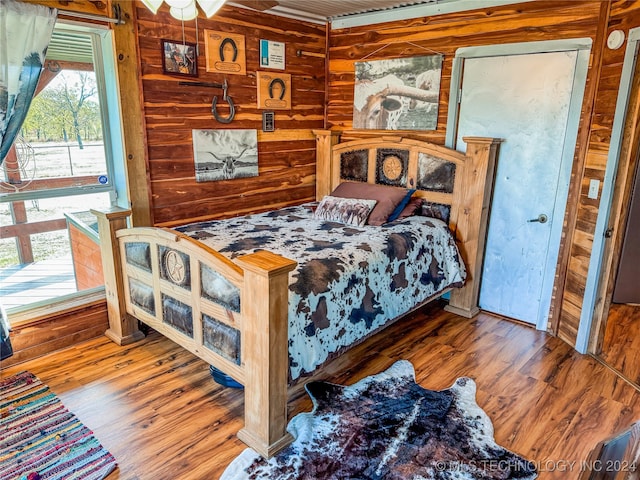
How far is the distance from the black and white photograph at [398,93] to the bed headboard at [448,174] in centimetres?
18

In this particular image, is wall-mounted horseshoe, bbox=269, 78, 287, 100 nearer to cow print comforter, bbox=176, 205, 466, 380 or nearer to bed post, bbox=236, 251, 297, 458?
cow print comforter, bbox=176, 205, 466, 380

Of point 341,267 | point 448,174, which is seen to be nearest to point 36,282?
point 341,267

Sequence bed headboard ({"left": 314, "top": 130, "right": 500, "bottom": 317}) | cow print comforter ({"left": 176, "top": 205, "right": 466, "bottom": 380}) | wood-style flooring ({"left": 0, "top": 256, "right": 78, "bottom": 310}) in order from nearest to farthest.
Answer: cow print comforter ({"left": 176, "top": 205, "right": 466, "bottom": 380}), wood-style flooring ({"left": 0, "top": 256, "right": 78, "bottom": 310}), bed headboard ({"left": 314, "top": 130, "right": 500, "bottom": 317})

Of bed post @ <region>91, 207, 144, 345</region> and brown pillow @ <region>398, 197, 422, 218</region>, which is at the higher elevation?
brown pillow @ <region>398, 197, 422, 218</region>

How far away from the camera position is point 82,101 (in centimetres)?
288

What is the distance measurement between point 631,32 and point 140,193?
3282 mm

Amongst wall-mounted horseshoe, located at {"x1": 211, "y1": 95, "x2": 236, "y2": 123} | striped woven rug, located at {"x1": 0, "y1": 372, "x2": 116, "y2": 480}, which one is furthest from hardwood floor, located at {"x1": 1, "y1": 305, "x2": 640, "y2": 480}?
wall-mounted horseshoe, located at {"x1": 211, "y1": 95, "x2": 236, "y2": 123}

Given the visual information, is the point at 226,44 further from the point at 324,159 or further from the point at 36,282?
the point at 36,282

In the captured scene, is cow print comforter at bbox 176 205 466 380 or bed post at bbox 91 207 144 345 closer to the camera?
cow print comforter at bbox 176 205 466 380

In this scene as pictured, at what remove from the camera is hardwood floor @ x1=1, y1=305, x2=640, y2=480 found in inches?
82.4

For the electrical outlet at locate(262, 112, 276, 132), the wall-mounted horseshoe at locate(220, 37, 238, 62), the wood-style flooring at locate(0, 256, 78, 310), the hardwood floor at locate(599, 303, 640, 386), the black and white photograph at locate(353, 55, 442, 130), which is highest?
the wall-mounted horseshoe at locate(220, 37, 238, 62)

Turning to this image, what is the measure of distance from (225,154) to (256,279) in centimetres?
195

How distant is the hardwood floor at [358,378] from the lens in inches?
82.4

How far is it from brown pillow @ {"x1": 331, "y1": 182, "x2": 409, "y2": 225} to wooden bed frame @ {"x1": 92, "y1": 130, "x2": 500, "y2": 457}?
0.79 feet
